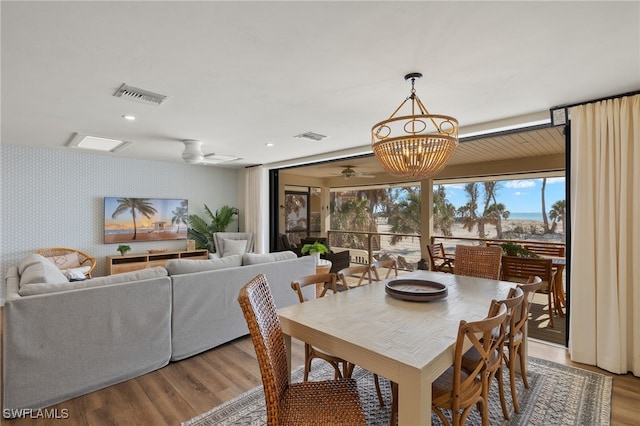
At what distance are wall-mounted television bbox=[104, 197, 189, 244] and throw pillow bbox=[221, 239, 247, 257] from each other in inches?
33.0

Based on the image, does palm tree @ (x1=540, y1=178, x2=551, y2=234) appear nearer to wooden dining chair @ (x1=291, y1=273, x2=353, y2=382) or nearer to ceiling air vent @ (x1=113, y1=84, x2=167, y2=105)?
wooden dining chair @ (x1=291, y1=273, x2=353, y2=382)

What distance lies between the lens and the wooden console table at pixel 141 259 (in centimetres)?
511

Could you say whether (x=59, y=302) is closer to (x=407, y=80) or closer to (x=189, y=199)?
(x=407, y=80)

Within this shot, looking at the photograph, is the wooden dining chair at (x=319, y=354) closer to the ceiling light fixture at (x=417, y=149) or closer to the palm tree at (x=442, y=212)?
the ceiling light fixture at (x=417, y=149)

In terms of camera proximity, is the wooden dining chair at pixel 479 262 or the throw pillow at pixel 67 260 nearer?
the wooden dining chair at pixel 479 262

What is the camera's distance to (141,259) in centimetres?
543

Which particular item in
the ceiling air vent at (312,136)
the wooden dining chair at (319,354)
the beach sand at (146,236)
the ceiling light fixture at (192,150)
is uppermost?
the ceiling air vent at (312,136)

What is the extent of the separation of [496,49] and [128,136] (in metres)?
3.99

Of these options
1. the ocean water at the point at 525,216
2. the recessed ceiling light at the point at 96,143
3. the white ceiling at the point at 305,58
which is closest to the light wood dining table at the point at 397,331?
the white ceiling at the point at 305,58

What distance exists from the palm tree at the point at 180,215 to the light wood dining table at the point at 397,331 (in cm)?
486

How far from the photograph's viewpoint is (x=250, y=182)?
6.55 m

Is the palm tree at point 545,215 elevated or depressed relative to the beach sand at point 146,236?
elevated

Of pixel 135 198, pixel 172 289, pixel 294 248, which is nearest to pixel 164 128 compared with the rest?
pixel 172 289

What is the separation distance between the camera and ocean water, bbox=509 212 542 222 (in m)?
6.51
